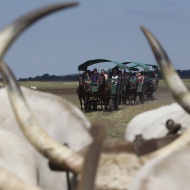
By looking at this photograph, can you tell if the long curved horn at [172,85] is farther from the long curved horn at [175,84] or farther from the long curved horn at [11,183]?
the long curved horn at [11,183]

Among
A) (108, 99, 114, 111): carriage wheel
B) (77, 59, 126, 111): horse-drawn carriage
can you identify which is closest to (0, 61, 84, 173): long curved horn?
(77, 59, 126, 111): horse-drawn carriage

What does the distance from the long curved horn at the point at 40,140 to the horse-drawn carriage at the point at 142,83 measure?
28988mm

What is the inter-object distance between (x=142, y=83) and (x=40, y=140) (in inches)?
1220

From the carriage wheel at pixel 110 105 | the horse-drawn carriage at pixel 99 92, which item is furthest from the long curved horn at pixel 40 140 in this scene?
the carriage wheel at pixel 110 105

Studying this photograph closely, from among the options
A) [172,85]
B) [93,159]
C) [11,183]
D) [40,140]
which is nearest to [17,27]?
[40,140]

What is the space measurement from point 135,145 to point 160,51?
886mm

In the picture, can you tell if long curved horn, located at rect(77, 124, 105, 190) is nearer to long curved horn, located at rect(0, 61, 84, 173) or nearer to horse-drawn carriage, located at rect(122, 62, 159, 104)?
long curved horn, located at rect(0, 61, 84, 173)

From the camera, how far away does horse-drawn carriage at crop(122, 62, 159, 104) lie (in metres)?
34.7

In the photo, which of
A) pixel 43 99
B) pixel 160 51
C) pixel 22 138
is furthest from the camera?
pixel 43 99

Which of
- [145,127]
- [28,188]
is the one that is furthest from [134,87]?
[28,188]

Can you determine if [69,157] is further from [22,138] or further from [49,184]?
[22,138]

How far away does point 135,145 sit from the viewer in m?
5.11

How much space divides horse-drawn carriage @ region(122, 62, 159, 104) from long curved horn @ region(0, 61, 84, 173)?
1141 inches

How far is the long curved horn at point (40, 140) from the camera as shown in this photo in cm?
463
